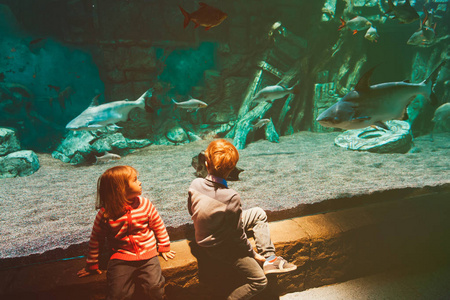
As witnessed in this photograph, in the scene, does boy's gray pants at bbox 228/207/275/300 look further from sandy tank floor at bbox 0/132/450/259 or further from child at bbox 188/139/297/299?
sandy tank floor at bbox 0/132/450/259

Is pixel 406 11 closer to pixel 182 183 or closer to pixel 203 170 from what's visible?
pixel 203 170

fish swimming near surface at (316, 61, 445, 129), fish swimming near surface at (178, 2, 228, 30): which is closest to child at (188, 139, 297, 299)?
fish swimming near surface at (316, 61, 445, 129)

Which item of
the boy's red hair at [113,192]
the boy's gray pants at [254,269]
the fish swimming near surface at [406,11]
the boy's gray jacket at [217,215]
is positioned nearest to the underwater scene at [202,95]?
the fish swimming near surface at [406,11]

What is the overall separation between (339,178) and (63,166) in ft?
18.7

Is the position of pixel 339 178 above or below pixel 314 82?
below

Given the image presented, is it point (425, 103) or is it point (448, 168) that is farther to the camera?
point (425, 103)

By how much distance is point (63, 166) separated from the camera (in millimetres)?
5289

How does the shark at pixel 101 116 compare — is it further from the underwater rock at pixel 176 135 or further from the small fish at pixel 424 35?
the small fish at pixel 424 35

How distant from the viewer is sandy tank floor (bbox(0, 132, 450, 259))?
2258mm

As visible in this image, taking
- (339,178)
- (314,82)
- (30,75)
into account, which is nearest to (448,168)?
(339,178)

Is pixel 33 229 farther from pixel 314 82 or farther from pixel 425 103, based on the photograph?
pixel 425 103

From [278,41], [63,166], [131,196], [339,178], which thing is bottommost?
[63,166]

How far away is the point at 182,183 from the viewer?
12.0 ft

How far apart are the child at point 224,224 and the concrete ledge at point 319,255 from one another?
188 mm
